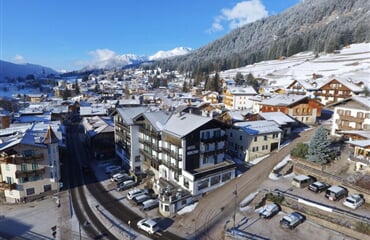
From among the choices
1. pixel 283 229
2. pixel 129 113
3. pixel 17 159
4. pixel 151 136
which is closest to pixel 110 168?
pixel 129 113

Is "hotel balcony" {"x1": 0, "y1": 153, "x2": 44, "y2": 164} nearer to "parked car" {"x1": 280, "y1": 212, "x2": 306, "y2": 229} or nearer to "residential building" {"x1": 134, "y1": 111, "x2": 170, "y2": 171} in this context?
"residential building" {"x1": 134, "y1": 111, "x2": 170, "y2": 171}

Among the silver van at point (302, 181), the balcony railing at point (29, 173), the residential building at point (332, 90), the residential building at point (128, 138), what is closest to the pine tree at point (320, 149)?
the silver van at point (302, 181)

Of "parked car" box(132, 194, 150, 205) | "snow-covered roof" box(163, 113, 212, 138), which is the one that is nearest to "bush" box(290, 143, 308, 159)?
"snow-covered roof" box(163, 113, 212, 138)

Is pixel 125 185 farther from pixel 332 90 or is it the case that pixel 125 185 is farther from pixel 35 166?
pixel 332 90

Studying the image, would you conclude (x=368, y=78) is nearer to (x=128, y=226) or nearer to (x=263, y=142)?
(x=263, y=142)

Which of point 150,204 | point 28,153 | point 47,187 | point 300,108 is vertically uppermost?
point 300,108

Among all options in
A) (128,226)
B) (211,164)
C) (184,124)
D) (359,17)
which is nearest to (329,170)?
(211,164)

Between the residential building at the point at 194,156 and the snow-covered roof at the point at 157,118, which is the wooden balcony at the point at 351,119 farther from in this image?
the snow-covered roof at the point at 157,118

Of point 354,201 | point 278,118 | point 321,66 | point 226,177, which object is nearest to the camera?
point 354,201
